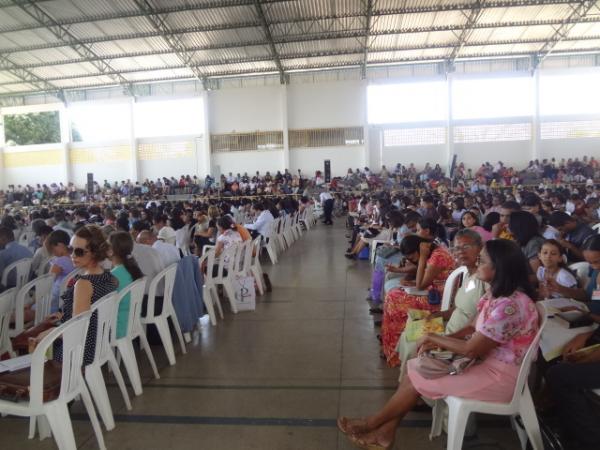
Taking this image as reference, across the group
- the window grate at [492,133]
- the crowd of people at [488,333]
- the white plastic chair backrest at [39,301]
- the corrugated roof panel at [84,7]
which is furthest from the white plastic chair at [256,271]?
the window grate at [492,133]

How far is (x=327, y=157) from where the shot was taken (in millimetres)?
21203

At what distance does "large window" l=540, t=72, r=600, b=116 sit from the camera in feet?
65.3

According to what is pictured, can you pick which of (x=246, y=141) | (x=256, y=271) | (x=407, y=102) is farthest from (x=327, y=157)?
(x=256, y=271)

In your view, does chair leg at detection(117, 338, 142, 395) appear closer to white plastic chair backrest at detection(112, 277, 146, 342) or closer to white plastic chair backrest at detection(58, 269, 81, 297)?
white plastic chair backrest at detection(112, 277, 146, 342)

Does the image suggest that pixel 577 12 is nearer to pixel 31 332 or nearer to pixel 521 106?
pixel 521 106

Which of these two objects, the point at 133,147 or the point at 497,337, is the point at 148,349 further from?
the point at 133,147

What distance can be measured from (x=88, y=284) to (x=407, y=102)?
19998 mm

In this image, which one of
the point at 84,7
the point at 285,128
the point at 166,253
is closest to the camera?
the point at 166,253

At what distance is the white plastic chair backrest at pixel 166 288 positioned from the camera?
3.47 metres

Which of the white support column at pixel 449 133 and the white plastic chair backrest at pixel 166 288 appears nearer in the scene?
the white plastic chair backrest at pixel 166 288

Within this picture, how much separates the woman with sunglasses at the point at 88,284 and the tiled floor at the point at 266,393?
0.57m

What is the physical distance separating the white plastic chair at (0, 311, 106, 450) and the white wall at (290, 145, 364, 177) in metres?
19.2

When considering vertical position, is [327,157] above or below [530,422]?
above

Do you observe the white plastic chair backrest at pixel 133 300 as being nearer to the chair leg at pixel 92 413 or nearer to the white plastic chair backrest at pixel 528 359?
the chair leg at pixel 92 413
